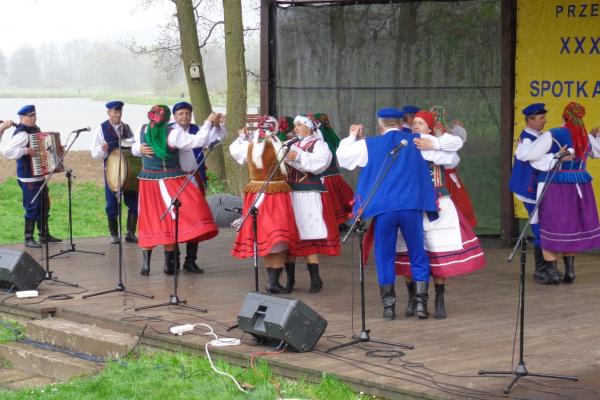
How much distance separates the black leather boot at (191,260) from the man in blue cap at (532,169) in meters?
2.76

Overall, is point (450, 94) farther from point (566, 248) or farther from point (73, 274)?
point (73, 274)

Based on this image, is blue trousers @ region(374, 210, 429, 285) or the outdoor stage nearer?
the outdoor stage

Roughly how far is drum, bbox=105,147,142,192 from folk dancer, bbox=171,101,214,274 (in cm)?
106

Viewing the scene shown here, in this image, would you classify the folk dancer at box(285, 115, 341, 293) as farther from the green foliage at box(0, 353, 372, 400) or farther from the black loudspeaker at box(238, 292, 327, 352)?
the green foliage at box(0, 353, 372, 400)

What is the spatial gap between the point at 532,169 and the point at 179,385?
3880 millimetres

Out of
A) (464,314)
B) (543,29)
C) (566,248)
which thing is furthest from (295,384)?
(543,29)

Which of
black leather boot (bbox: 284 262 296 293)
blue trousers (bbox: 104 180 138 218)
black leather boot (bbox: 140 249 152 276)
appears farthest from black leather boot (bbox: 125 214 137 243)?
black leather boot (bbox: 284 262 296 293)

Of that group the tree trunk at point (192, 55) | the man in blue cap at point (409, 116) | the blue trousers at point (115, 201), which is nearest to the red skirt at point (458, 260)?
the man in blue cap at point (409, 116)

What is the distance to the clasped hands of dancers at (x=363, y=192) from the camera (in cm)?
714

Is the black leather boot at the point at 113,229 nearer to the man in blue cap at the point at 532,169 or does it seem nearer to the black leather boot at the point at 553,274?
the man in blue cap at the point at 532,169

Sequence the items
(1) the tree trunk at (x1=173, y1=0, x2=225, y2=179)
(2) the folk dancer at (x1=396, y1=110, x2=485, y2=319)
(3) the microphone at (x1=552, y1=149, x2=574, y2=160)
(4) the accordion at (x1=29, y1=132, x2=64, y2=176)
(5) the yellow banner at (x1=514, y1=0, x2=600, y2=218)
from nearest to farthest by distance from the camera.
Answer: (3) the microphone at (x1=552, y1=149, x2=574, y2=160) → (2) the folk dancer at (x1=396, y1=110, x2=485, y2=319) → (5) the yellow banner at (x1=514, y1=0, x2=600, y2=218) → (4) the accordion at (x1=29, y1=132, x2=64, y2=176) → (1) the tree trunk at (x1=173, y1=0, x2=225, y2=179)

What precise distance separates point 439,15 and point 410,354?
6094mm

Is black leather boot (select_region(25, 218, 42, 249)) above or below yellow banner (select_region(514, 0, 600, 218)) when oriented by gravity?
below

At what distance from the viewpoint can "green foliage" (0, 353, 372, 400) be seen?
5746 mm
